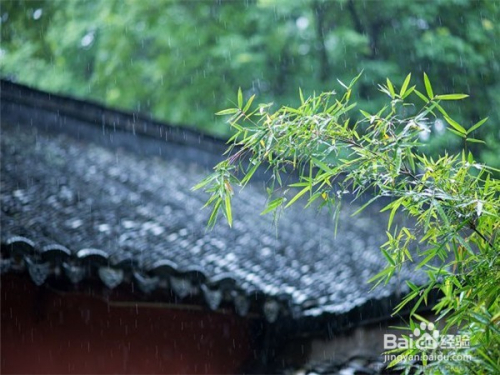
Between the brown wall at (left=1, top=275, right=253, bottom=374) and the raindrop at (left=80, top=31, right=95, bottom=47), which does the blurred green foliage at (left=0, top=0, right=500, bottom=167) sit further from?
the brown wall at (left=1, top=275, right=253, bottom=374)

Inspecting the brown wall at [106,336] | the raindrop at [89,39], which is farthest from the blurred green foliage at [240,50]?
the brown wall at [106,336]

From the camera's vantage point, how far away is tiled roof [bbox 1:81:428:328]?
10.1 ft

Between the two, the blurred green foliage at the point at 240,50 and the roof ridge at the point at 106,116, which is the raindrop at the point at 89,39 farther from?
the roof ridge at the point at 106,116

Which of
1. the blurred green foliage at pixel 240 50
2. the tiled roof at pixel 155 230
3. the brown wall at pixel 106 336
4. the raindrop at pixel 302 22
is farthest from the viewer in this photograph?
the raindrop at pixel 302 22

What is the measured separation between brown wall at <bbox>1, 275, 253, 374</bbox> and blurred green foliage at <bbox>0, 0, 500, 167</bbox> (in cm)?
447

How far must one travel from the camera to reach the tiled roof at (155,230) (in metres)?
3.08

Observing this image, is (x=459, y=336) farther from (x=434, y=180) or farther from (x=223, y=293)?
(x=223, y=293)

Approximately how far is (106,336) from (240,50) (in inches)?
236

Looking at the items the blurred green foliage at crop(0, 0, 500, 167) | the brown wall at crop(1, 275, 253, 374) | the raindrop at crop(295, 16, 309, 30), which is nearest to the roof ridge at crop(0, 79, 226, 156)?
the brown wall at crop(1, 275, 253, 374)

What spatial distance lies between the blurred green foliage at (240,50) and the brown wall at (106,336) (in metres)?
4.47

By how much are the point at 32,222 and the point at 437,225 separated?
1941 millimetres

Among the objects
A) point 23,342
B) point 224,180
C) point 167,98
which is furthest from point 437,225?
point 167,98

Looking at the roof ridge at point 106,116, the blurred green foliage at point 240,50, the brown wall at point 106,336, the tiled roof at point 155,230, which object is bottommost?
the brown wall at point 106,336

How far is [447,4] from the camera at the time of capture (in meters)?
8.40
